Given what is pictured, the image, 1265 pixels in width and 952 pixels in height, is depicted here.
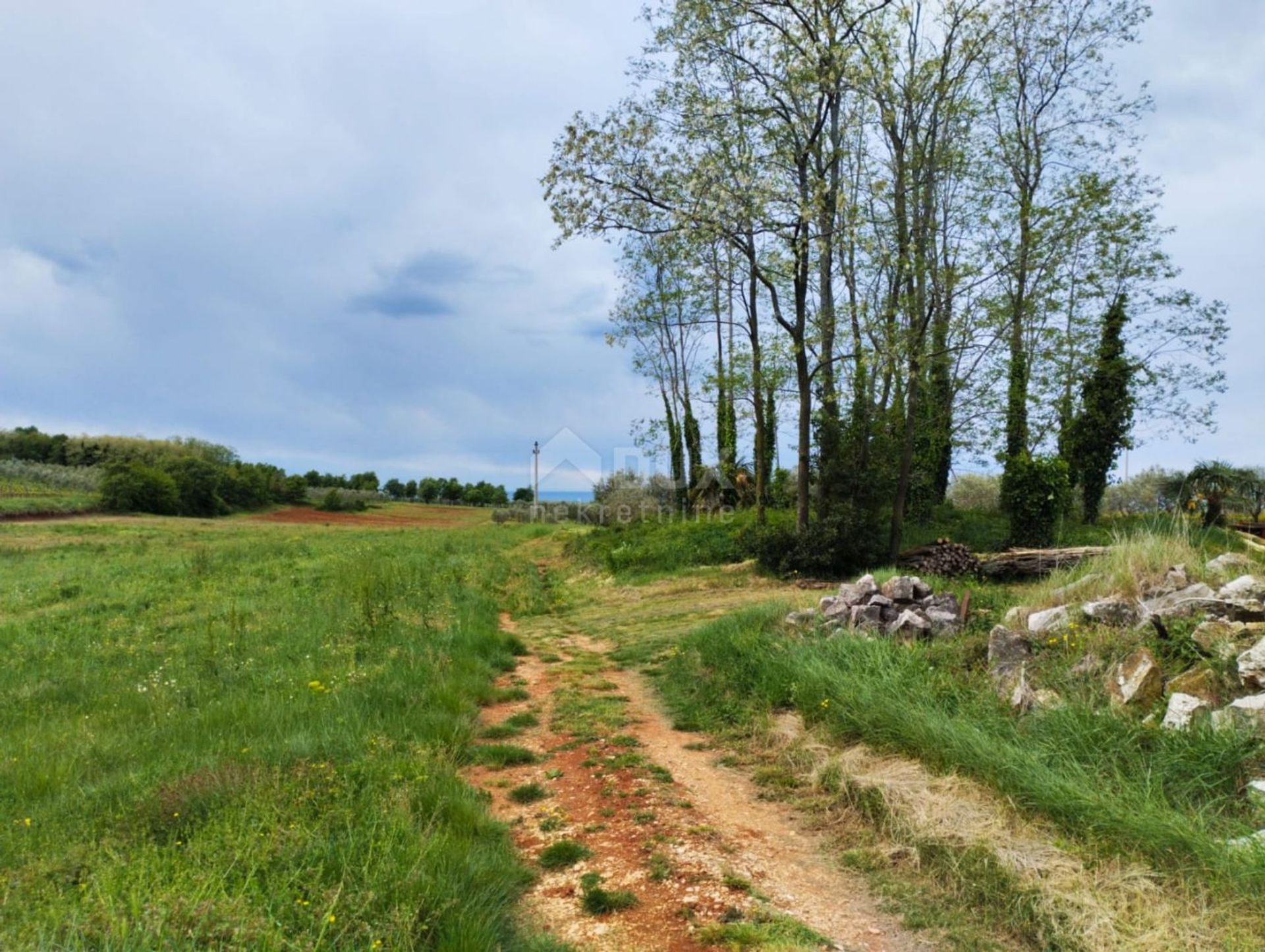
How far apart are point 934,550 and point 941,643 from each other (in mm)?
7872

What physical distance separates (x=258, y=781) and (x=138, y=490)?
59.1 m

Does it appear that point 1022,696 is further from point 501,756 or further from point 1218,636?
point 501,756

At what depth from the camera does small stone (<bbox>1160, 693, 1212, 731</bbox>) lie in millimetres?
3828

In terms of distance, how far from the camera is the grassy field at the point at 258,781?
249 cm

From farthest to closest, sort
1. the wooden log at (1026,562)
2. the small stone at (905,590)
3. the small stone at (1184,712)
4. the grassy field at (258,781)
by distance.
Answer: the wooden log at (1026,562) < the small stone at (905,590) < the small stone at (1184,712) < the grassy field at (258,781)

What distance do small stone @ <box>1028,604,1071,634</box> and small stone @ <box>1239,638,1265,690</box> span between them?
49.4 inches

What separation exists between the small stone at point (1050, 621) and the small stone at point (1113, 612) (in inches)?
6.5

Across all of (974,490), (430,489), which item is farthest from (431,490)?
(974,490)

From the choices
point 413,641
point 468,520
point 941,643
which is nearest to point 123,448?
point 468,520

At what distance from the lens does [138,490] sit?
51062mm

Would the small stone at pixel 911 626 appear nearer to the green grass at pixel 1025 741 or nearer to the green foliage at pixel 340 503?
the green grass at pixel 1025 741

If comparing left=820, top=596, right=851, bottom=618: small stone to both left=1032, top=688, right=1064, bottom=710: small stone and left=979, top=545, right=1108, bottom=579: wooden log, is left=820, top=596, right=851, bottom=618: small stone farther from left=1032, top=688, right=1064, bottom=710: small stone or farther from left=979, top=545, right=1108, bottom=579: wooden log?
left=979, top=545, right=1108, bottom=579: wooden log

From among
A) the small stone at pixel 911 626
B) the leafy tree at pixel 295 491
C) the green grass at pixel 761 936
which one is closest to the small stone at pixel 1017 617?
the small stone at pixel 911 626

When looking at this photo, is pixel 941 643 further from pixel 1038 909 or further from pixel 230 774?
pixel 230 774
